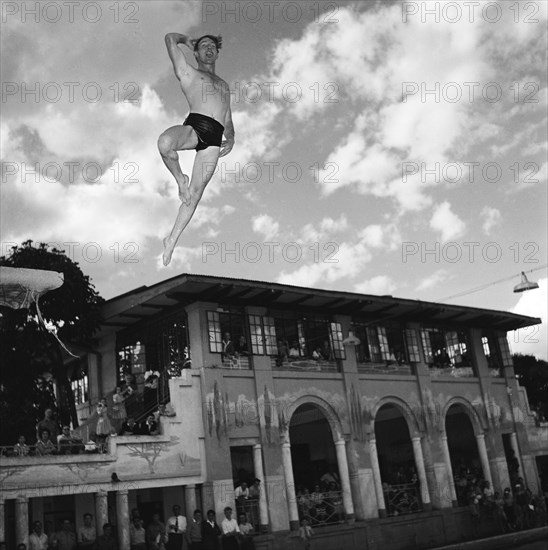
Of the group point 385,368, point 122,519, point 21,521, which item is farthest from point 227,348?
point 21,521

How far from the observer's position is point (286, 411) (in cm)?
2339

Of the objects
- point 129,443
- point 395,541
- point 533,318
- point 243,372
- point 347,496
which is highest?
point 533,318

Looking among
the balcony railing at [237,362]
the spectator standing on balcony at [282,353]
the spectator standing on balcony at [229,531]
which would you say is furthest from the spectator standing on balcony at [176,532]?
the spectator standing on balcony at [282,353]

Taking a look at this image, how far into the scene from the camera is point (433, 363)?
2856cm

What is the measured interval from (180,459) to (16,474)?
4.60 m

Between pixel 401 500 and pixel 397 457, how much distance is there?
6231 mm

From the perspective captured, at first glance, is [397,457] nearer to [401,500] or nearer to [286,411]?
[401,500]

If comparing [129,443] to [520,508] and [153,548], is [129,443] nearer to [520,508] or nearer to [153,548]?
[153,548]

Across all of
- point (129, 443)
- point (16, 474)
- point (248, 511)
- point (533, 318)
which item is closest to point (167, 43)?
point (16, 474)

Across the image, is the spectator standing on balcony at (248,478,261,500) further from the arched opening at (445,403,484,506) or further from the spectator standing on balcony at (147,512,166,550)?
the arched opening at (445,403,484,506)

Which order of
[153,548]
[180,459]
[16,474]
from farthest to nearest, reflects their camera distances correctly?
[180,459] → [153,548] → [16,474]

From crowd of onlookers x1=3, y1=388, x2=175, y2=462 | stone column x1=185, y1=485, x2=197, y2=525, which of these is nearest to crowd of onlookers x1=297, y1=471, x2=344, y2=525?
stone column x1=185, y1=485, x2=197, y2=525

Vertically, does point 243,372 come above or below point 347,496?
above

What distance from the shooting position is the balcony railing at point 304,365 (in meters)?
23.8
